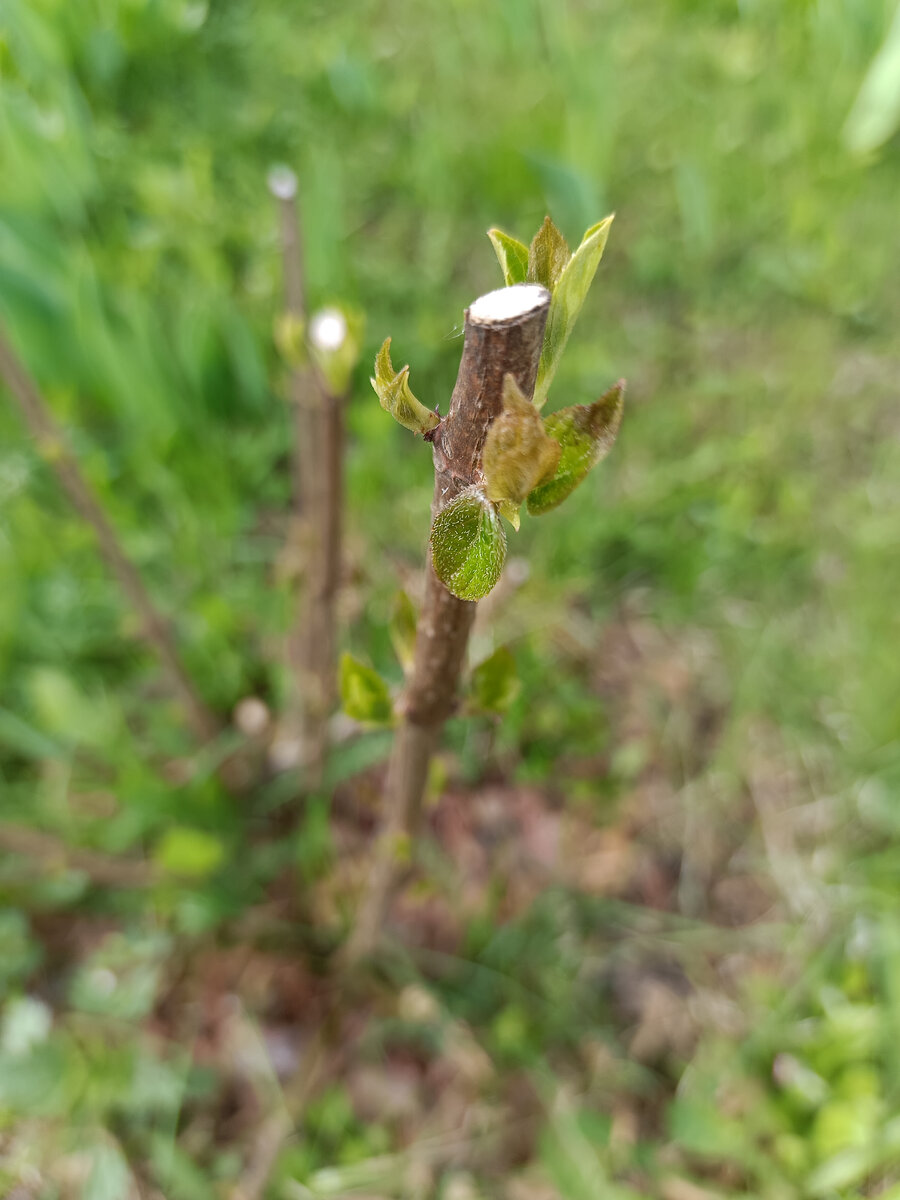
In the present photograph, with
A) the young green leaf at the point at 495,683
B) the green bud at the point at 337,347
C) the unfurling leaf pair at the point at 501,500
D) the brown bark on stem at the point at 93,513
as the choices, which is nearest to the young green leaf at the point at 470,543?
the unfurling leaf pair at the point at 501,500

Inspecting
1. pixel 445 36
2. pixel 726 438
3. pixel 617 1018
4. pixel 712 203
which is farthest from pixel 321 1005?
pixel 445 36

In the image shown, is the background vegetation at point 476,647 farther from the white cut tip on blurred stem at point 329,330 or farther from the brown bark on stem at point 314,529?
the white cut tip on blurred stem at point 329,330

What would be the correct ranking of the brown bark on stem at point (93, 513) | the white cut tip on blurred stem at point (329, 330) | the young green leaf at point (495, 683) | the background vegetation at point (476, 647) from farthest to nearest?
the background vegetation at point (476, 647) < the brown bark on stem at point (93, 513) < the white cut tip on blurred stem at point (329, 330) < the young green leaf at point (495, 683)

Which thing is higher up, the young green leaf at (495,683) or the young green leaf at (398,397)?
the young green leaf at (398,397)

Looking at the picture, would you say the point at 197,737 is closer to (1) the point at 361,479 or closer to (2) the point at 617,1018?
(1) the point at 361,479

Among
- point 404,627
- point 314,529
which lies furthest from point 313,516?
point 404,627
